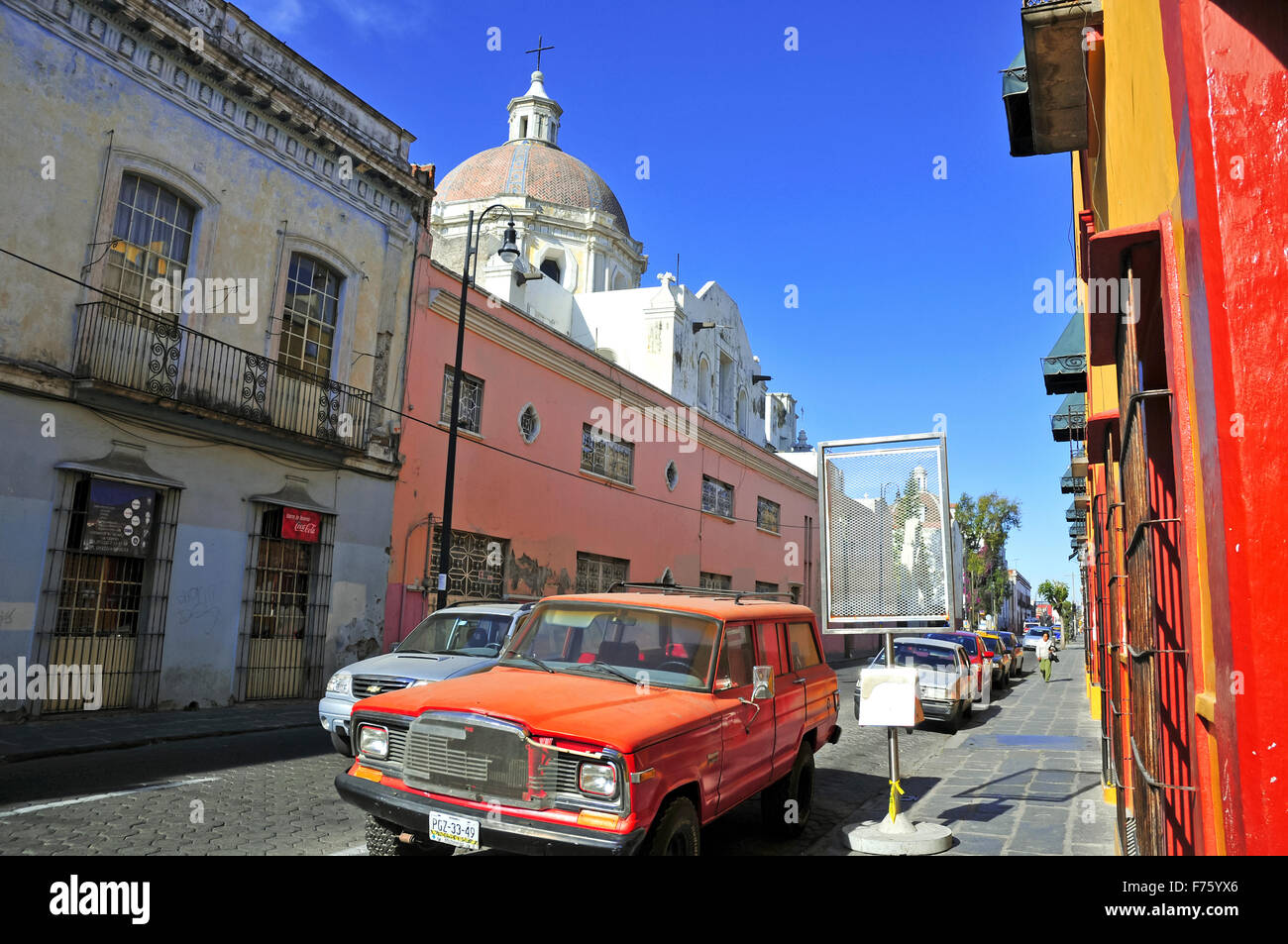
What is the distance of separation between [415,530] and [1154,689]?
50.4ft

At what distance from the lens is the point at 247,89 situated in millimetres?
13992

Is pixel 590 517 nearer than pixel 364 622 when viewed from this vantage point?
No

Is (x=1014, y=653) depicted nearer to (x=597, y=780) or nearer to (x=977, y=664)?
(x=977, y=664)

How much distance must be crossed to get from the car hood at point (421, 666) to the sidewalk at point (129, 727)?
3.11m

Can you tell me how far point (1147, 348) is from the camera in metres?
3.08

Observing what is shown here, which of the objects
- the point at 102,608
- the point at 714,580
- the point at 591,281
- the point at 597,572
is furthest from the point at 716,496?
the point at 102,608

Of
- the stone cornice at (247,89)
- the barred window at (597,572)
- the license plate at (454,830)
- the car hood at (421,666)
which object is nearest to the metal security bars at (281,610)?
the car hood at (421,666)

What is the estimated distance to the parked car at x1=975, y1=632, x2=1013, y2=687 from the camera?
23931mm

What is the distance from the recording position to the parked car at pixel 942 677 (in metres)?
14.6

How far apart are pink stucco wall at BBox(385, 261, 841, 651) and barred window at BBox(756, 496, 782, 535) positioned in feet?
13.4

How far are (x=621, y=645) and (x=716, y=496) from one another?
85.3 feet

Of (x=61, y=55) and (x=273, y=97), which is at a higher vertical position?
(x=273, y=97)

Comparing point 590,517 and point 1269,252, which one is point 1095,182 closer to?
point 1269,252
